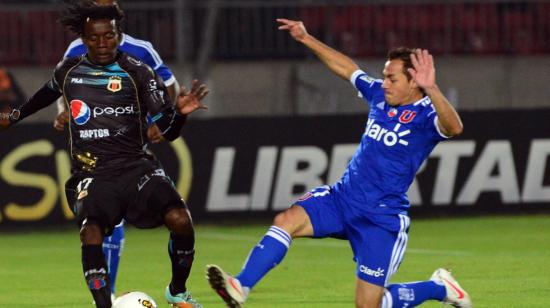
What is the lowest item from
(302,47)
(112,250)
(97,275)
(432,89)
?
(302,47)

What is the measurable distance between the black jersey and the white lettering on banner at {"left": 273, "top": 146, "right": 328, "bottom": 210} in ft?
25.6

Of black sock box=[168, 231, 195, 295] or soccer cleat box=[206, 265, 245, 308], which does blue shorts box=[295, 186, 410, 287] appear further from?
black sock box=[168, 231, 195, 295]

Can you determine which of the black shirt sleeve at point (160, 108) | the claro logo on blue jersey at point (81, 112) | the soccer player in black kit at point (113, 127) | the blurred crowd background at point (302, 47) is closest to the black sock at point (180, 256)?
the soccer player in black kit at point (113, 127)

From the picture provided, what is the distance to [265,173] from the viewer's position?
16312 mm

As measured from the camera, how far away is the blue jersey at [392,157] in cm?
804

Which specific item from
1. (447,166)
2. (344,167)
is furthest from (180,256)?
(447,166)

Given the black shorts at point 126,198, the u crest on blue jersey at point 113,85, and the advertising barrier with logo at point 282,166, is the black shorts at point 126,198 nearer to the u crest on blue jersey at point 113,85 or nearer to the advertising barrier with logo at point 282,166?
the u crest on blue jersey at point 113,85

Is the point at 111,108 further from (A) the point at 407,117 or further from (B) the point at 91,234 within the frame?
(A) the point at 407,117

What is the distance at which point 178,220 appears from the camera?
845 centimetres

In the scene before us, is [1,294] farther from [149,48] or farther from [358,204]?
[358,204]

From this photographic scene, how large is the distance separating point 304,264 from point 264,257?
498 cm

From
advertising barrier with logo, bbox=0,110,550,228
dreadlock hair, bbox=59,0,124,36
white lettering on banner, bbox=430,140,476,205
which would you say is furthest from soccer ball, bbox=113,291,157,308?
white lettering on banner, bbox=430,140,476,205

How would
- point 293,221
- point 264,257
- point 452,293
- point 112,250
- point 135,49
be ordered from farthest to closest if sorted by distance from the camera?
point 135,49 → point 112,250 → point 452,293 → point 293,221 → point 264,257

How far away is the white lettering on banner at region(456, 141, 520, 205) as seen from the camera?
1670cm
